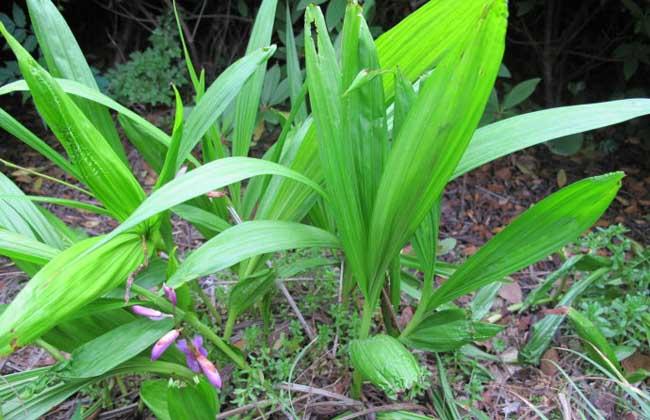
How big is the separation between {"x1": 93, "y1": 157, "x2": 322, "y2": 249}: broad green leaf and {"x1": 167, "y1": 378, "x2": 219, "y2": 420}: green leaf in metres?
0.24

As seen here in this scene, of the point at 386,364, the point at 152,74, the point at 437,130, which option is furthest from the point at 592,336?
the point at 152,74

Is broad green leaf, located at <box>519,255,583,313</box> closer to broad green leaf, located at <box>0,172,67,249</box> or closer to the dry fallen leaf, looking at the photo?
the dry fallen leaf

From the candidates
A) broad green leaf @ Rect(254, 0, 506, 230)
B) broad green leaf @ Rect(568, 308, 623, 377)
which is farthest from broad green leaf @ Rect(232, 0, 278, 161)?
broad green leaf @ Rect(568, 308, 623, 377)

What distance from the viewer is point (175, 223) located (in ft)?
4.99

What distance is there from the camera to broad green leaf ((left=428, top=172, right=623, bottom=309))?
2.30 ft

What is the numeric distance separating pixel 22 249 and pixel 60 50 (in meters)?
0.38

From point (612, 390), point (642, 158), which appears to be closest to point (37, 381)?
point (612, 390)

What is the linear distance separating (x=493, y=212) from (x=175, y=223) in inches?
35.1

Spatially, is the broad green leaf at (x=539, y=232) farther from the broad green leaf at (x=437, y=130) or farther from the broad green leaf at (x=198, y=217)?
the broad green leaf at (x=198, y=217)

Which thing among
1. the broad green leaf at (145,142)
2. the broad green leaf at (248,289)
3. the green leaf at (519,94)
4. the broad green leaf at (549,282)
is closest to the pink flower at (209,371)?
the broad green leaf at (248,289)

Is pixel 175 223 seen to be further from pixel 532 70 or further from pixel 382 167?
pixel 532 70

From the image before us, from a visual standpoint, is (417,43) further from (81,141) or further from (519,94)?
(519,94)

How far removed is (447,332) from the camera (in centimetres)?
85

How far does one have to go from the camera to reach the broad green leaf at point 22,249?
65 cm
